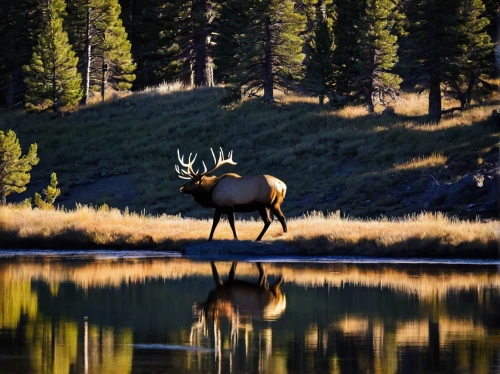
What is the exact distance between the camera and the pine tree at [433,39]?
5203 centimetres

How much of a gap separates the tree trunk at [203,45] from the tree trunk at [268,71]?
9357mm

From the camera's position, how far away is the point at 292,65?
60094 millimetres

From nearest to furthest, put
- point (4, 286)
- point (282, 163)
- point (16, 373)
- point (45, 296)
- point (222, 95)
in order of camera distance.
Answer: point (16, 373), point (45, 296), point (4, 286), point (282, 163), point (222, 95)

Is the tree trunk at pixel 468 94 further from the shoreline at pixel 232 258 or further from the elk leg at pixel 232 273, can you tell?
the elk leg at pixel 232 273

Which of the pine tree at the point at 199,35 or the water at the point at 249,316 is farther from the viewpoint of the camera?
the pine tree at the point at 199,35

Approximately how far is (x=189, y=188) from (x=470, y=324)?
44.0 feet

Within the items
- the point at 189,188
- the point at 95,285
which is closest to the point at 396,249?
the point at 189,188

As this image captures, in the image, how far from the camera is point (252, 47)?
59531 millimetres

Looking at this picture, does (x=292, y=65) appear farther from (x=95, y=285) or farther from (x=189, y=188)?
(x=95, y=285)

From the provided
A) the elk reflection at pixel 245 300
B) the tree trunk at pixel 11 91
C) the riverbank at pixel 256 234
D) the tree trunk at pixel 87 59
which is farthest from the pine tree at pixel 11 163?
the tree trunk at pixel 11 91

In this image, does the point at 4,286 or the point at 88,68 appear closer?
the point at 4,286

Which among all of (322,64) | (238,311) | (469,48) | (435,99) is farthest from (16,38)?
(238,311)

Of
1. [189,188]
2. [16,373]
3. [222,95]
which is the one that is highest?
[222,95]

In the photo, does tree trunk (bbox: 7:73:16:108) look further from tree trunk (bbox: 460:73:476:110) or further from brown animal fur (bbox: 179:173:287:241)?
brown animal fur (bbox: 179:173:287:241)
